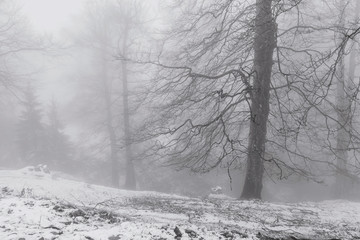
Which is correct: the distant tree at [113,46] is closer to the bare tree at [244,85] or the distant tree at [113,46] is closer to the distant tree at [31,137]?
the distant tree at [31,137]

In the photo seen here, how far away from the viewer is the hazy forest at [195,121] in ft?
18.1

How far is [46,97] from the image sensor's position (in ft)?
115

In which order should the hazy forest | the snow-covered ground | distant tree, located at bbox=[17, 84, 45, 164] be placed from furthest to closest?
distant tree, located at bbox=[17, 84, 45, 164] → the hazy forest → the snow-covered ground

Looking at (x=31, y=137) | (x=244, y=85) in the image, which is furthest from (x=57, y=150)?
(x=244, y=85)

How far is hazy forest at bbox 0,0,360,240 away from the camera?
552cm

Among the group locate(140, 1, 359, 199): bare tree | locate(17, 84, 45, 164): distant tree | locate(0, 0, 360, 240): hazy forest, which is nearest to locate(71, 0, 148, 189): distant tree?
locate(0, 0, 360, 240): hazy forest

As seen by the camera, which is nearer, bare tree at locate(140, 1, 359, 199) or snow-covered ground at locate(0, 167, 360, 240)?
snow-covered ground at locate(0, 167, 360, 240)

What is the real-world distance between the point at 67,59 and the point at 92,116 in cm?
1235

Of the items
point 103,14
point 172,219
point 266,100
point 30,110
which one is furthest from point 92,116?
point 172,219

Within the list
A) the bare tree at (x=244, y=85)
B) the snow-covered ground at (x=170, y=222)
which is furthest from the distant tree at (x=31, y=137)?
the snow-covered ground at (x=170, y=222)

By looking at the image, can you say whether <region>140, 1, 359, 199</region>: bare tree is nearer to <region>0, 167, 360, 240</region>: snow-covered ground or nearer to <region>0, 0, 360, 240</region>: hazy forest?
<region>0, 0, 360, 240</region>: hazy forest

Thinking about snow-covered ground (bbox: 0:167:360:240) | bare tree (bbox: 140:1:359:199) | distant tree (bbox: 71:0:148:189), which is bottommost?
snow-covered ground (bbox: 0:167:360:240)

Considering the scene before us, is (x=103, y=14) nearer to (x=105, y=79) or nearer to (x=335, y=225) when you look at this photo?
(x=105, y=79)

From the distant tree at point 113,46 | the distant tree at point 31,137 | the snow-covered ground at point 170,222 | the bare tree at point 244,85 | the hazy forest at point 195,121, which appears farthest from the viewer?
the distant tree at point 31,137
